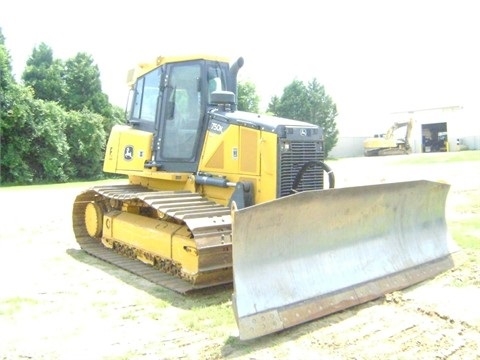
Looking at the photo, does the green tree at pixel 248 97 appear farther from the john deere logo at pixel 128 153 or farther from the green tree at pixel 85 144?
the john deere logo at pixel 128 153

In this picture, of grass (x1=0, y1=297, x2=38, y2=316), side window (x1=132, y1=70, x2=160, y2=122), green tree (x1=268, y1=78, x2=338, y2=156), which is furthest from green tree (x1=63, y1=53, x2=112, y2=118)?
grass (x1=0, y1=297, x2=38, y2=316)

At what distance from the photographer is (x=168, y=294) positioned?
562 centimetres

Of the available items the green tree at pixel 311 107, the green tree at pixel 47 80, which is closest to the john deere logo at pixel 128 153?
the green tree at pixel 47 80

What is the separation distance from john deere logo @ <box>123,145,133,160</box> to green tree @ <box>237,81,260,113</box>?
3157 centimetres

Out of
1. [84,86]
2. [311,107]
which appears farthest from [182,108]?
[311,107]

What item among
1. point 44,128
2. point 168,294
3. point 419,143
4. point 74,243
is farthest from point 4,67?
point 419,143

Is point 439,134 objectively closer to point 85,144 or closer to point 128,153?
point 85,144

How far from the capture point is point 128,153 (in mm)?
7879

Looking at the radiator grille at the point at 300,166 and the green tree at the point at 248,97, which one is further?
the green tree at the point at 248,97

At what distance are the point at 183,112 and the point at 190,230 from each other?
7.44ft

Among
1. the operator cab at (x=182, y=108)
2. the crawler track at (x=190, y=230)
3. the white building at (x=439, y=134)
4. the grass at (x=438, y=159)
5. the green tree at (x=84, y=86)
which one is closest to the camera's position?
the crawler track at (x=190, y=230)

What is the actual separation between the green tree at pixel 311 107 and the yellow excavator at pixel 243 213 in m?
35.5

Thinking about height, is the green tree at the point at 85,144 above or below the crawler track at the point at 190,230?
above

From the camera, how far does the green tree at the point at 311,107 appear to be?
1687 inches
